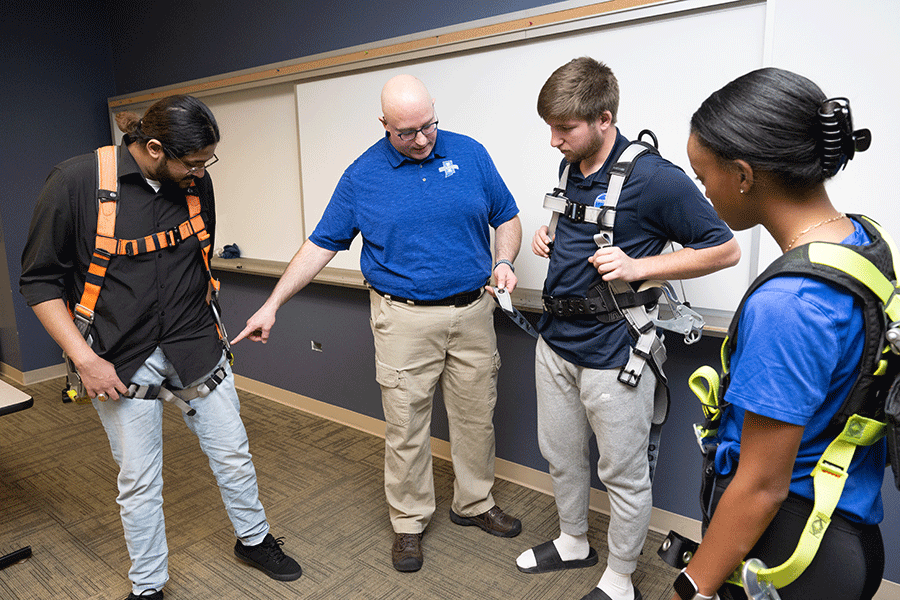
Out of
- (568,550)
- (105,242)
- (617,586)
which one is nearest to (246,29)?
(105,242)

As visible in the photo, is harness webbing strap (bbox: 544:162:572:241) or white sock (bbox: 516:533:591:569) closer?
harness webbing strap (bbox: 544:162:572:241)

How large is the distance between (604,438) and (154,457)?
4.28 feet

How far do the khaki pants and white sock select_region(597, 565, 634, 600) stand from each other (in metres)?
0.57

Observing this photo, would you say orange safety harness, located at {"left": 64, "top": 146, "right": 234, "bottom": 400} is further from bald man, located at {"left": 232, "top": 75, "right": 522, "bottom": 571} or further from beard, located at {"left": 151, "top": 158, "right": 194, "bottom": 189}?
bald man, located at {"left": 232, "top": 75, "right": 522, "bottom": 571}

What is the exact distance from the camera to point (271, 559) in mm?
2012

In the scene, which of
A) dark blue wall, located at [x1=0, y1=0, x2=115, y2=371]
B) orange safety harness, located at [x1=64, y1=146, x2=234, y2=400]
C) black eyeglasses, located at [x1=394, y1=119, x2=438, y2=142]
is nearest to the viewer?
orange safety harness, located at [x1=64, y1=146, x2=234, y2=400]

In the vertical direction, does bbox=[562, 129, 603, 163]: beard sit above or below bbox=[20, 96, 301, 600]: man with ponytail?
above

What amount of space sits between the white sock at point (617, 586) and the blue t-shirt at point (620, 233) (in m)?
0.66

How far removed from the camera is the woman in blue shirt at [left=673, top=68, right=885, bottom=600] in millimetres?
729

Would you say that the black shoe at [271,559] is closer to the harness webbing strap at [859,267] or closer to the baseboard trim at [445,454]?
the baseboard trim at [445,454]

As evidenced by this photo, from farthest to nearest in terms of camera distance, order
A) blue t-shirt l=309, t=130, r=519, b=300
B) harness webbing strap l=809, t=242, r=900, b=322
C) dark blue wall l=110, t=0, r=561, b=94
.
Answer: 1. dark blue wall l=110, t=0, r=561, b=94
2. blue t-shirt l=309, t=130, r=519, b=300
3. harness webbing strap l=809, t=242, r=900, b=322

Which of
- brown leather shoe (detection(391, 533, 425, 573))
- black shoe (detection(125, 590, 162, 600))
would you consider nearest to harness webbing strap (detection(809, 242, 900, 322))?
brown leather shoe (detection(391, 533, 425, 573))

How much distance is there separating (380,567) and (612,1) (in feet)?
6.70

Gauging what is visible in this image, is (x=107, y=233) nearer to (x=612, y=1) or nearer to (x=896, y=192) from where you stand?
(x=612, y=1)
